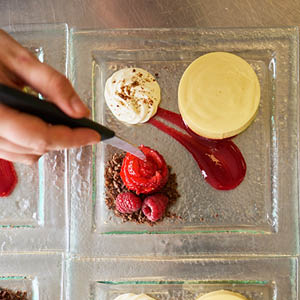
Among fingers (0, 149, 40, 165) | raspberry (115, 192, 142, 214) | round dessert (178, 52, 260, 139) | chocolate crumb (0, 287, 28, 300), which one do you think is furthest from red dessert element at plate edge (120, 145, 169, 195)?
chocolate crumb (0, 287, 28, 300)

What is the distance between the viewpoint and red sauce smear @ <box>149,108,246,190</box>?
0.99 m

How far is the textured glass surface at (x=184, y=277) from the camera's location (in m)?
0.98

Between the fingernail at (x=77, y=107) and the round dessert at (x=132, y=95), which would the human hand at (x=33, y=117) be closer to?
the fingernail at (x=77, y=107)

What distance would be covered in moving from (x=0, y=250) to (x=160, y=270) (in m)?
0.47

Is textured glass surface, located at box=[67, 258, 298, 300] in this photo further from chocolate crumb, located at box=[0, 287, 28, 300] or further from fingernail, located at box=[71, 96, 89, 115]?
fingernail, located at box=[71, 96, 89, 115]

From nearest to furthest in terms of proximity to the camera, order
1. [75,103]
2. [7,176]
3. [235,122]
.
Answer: [75,103] < [235,122] < [7,176]

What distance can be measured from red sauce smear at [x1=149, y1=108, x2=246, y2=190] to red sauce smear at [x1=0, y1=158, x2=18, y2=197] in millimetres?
493

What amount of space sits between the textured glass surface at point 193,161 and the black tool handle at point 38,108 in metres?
0.40

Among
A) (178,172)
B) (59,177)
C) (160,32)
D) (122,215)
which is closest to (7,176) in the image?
(59,177)

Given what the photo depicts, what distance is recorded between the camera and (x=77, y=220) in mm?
991

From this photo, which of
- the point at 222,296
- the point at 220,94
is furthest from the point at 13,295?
the point at 220,94

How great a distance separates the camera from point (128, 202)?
3.08 feet

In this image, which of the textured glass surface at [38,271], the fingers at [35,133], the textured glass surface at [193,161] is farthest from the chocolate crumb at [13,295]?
the fingers at [35,133]

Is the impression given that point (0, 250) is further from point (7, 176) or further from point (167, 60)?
point (167, 60)
